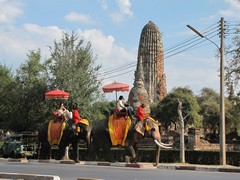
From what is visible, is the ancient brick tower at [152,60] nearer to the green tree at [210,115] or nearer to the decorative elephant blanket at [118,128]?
the green tree at [210,115]

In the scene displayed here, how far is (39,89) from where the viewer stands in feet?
112

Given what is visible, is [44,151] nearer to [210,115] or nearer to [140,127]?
[140,127]

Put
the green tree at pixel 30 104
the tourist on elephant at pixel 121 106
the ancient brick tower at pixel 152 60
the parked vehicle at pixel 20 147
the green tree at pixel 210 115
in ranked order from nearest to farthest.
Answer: the tourist on elephant at pixel 121 106, the parked vehicle at pixel 20 147, the green tree at pixel 30 104, the green tree at pixel 210 115, the ancient brick tower at pixel 152 60

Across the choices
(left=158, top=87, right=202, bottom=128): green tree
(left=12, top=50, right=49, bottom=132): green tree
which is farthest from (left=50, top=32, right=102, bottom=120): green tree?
(left=158, top=87, right=202, bottom=128): green tree

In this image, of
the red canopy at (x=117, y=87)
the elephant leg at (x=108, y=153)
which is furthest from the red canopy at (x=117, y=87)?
the elephant leg at (x=108, y=153)

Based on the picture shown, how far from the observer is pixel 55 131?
23344mm

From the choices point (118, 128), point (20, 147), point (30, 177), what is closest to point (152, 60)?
point (20, 147)

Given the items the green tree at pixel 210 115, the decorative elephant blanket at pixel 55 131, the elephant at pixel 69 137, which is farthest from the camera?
the green tree at pixel 210 115

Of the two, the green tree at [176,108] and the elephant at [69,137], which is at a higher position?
the green tree at [176,108]

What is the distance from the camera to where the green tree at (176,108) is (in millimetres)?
64006

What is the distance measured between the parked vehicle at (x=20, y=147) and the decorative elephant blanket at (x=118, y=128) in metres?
11.6

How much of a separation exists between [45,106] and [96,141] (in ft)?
44.9

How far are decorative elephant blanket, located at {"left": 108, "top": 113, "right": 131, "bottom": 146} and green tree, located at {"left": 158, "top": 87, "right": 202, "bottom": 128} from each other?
44739 mm

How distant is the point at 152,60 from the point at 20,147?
69018mm
